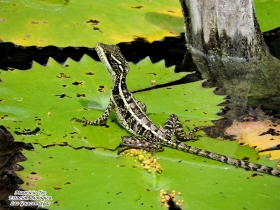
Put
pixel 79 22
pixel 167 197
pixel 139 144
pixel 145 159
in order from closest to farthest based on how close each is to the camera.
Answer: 1. pixel 167 197
2. pixel 145 159
3. pixel 139 144
4. pixel 79 22

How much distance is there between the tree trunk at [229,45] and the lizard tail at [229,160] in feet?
8.03

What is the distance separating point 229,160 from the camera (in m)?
5.31

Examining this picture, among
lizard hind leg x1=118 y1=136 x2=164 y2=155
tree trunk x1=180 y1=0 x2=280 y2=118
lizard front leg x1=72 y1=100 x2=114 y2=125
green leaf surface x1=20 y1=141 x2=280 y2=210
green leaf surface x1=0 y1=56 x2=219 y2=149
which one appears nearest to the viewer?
green leaf surface x1=20 y1=141 x2=280 y2=210

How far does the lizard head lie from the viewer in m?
6.28

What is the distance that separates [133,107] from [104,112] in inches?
12.5

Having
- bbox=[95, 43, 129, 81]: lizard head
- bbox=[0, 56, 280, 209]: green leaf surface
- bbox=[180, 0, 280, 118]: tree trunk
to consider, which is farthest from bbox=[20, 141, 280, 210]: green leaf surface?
bbox=[180, 0, 280, 118]: tree trunk

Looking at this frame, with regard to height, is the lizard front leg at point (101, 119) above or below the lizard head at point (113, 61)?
below

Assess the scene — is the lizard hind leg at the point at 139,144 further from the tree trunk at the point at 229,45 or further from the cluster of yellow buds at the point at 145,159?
the tree trunk at the point at 229,45

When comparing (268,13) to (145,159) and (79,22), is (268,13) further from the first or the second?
(145,159)

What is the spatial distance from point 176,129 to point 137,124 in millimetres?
416

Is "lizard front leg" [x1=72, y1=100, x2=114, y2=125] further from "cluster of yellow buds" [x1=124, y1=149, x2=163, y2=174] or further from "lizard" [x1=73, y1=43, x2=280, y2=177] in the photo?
"cluster of yellow buds" [x1=124, y1=149, x2=163, y2=174]

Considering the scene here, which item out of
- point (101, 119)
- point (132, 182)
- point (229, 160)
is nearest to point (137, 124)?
point (101, 119)

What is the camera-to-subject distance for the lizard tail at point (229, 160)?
5129 mm

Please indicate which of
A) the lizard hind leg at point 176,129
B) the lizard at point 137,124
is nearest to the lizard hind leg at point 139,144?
the lizard at point 137,124
